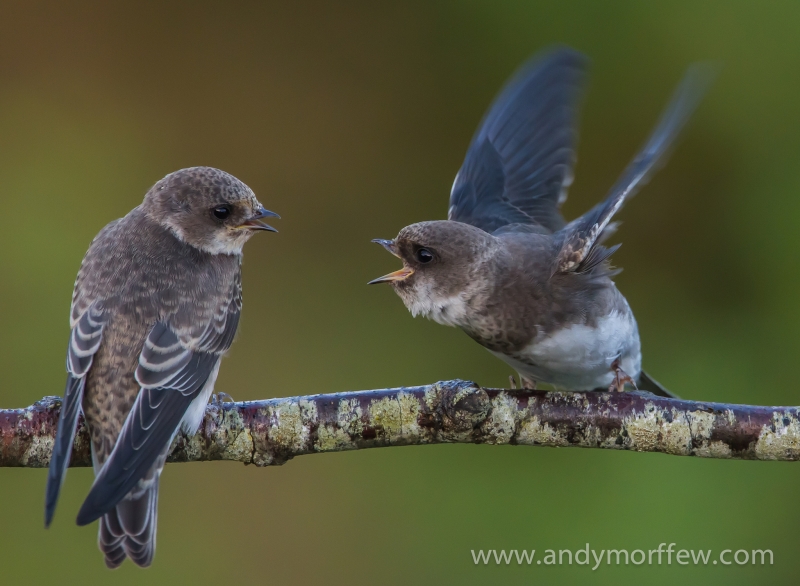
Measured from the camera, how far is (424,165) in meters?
4.58

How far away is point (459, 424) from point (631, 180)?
796 mm

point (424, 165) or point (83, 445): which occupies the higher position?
point (424, 165)

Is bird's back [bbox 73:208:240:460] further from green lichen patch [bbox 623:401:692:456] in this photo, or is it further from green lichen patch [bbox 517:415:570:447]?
green lichen patch [bbox 623:401:692:456]

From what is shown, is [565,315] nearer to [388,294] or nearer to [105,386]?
[105,386]

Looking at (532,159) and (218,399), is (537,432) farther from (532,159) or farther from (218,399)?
(532,159)

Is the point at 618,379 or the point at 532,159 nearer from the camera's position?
the point at 618,379

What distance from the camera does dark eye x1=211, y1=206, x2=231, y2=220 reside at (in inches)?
108

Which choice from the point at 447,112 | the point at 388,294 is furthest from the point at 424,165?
the point at 388,294

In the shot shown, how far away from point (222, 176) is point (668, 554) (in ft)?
7.59

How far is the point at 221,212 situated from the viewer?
9.06 ft

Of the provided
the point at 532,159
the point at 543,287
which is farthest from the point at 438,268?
the point at 532,159

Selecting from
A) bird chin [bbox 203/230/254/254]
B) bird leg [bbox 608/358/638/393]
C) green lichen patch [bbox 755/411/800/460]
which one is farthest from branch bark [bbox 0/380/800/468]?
bird chin [bbox 203/230/254/254]

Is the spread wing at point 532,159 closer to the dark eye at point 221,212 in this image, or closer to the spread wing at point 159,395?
the dark eye at point 221,212

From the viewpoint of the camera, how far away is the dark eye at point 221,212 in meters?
2.76
